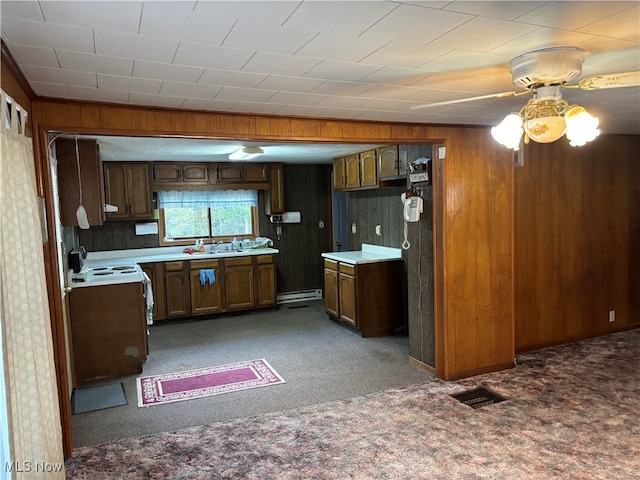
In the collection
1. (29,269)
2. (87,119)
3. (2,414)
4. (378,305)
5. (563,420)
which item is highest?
(87,119)

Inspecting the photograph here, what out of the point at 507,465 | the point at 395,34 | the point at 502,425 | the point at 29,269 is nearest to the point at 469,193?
the point at 502,425

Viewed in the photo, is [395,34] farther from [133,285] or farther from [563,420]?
[133,285]

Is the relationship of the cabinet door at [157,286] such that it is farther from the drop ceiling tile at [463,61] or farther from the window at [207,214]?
the drop ceiling tile at [463,61]

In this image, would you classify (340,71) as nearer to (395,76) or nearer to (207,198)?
(395,76)

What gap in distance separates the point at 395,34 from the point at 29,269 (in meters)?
1.68

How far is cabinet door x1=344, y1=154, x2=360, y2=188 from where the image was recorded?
19.0ft

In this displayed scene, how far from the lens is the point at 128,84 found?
2396mm

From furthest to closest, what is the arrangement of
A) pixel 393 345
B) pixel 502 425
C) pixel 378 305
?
pixel 378 305
pixel 393 345
pixel 502 425

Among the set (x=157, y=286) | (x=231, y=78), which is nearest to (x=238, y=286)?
(x=157, y=286)

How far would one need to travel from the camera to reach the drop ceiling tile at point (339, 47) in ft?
6.01

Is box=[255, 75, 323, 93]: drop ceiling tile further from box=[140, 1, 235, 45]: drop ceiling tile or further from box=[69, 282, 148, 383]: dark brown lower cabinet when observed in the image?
box=[69, 282, 148, 383]: dark brown lower cabinet

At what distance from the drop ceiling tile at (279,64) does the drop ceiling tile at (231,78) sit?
3.1 inches

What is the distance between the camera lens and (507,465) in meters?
2.67

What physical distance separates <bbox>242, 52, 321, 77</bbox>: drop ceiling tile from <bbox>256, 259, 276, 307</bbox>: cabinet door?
4454mm
